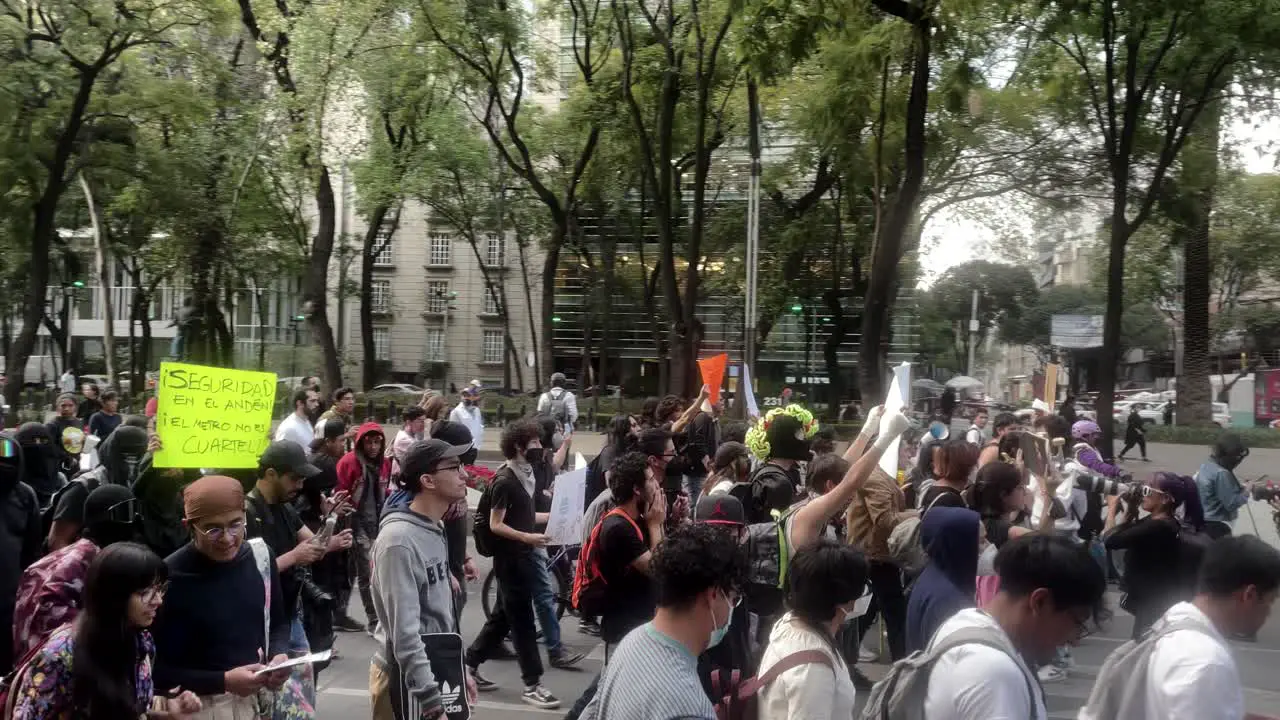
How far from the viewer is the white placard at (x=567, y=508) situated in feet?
23.9

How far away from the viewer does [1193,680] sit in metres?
2.82

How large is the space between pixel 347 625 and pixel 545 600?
2.24m

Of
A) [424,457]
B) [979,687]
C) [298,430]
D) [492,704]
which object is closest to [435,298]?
[298,430]

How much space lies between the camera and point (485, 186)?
1480 inches

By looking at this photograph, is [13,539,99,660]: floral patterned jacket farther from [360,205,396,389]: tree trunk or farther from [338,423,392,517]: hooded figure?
[360,205,396,389]: tree trunk

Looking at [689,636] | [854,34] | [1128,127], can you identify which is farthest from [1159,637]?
[1128,127]

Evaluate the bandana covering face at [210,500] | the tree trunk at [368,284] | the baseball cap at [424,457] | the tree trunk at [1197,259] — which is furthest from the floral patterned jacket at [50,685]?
the tree trunk at [368,284]

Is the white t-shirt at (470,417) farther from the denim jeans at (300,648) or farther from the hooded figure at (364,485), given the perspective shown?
the denim jeans at (300,648)

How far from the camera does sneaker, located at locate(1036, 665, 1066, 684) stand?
7949 millimetres

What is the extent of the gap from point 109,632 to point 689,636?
1.63 meters

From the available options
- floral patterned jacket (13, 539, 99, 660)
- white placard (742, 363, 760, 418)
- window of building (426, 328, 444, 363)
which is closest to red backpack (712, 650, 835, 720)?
floral patterned jacket (13, 539, 99, 660)

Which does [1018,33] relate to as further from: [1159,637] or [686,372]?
[1159,637]

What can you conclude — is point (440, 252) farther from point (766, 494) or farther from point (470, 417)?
point (766, 494)

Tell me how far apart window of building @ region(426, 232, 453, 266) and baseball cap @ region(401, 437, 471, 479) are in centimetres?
5261
